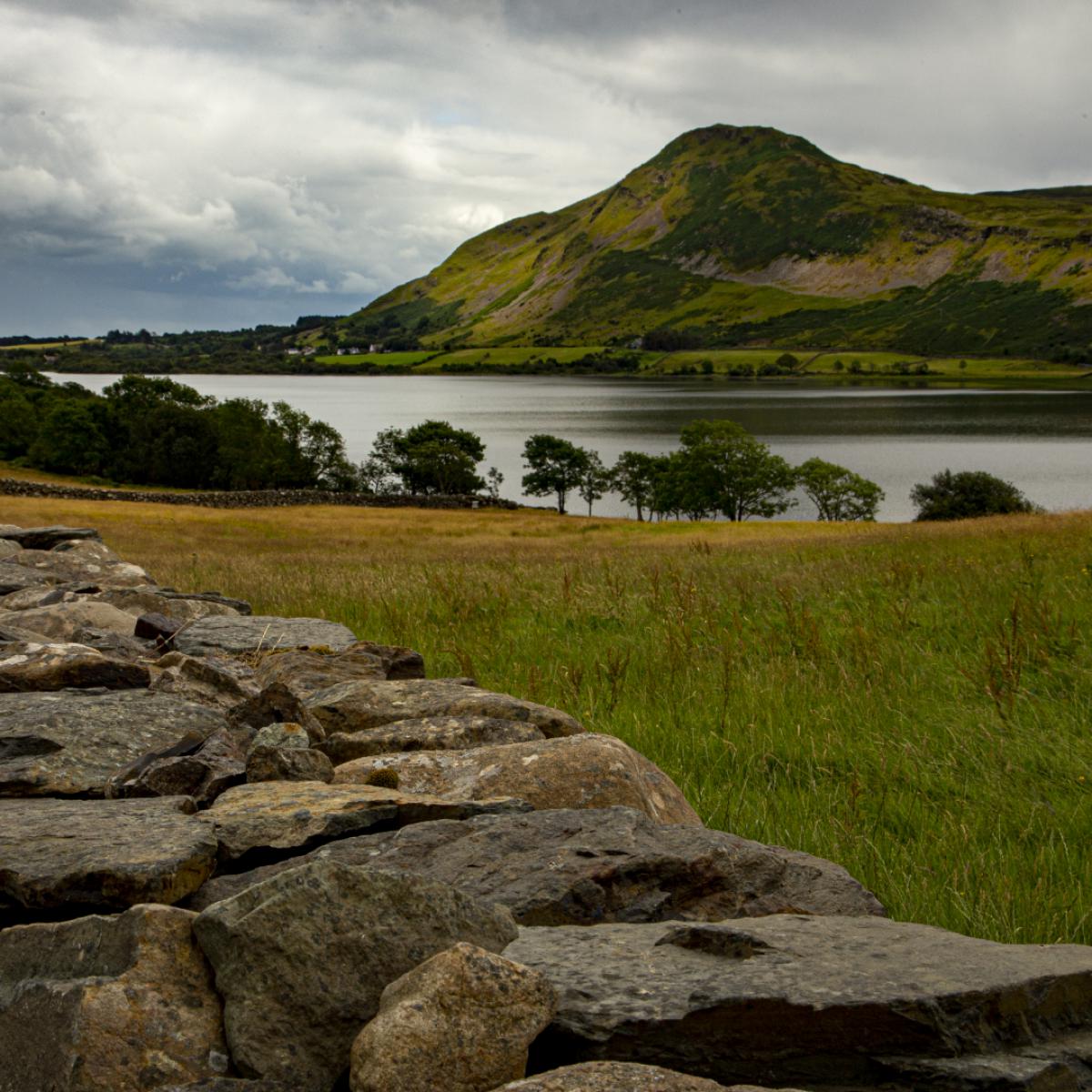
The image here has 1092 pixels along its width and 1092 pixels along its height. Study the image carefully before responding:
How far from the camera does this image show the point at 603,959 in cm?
312

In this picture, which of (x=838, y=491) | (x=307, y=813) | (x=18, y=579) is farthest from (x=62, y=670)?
(x=838, y=491)

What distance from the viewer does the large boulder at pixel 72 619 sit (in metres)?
8.76

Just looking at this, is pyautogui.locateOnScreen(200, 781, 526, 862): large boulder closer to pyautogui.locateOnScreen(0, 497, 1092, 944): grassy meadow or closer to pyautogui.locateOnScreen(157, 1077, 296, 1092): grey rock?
pyautogui.locateOnScreen(157, 1077, 296, 1092): grey rock

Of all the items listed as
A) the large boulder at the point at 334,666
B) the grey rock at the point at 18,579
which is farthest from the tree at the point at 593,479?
the large boulder at the point at 334,666

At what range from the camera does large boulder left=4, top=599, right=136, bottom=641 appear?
345 inches

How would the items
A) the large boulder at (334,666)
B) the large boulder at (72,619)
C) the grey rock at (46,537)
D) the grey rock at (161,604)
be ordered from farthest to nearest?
the grey rock at (46,537)
the grey rock at (161,604)
the large boulder at (72,619)
the large boulder at (334,666)

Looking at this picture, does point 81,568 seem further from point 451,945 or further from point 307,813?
point 451,945

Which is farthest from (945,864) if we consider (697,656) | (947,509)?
(947,509)

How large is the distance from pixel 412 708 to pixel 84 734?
2015 millimetres

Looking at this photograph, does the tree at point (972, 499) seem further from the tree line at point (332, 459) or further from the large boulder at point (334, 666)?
the large boulder at point (334, 666)

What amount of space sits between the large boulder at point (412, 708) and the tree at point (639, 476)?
402 feet

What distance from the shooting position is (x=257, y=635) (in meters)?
9.34

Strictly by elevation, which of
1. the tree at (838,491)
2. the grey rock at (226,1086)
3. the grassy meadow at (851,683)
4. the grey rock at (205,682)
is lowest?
the tree at (838,491)

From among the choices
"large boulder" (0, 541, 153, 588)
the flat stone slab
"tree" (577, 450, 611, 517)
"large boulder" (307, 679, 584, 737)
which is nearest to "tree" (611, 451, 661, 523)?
"tree" (577, 450, 611, 517)
